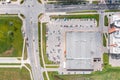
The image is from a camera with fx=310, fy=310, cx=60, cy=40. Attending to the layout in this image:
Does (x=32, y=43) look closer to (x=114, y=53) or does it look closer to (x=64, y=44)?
(x=64, y=44)

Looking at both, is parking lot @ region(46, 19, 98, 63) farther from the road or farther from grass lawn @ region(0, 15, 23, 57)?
grass lawn @ region(0, 15, 23, 57)

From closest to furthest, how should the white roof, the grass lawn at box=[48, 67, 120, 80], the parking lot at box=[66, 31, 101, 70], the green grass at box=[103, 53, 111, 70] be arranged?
the white roof
the parking lot at box=[66, 31, 101, 70]
the green grass at box=[103, 53, 111, 70]
the grass lawn at box=[48, 67, 120, 80]

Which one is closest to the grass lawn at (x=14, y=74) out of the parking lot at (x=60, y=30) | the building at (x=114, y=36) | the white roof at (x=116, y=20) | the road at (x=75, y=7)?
the parking lot at (x=60, y=30)

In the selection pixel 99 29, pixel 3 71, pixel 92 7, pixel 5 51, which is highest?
pixel 92 7

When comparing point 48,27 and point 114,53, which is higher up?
point 48,27

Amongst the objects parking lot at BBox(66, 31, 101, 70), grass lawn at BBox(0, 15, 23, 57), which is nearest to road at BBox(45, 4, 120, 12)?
parking lot at BBox(66, 31, 101, 70)

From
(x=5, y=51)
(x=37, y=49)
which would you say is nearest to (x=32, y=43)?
(x=37, y=49)
